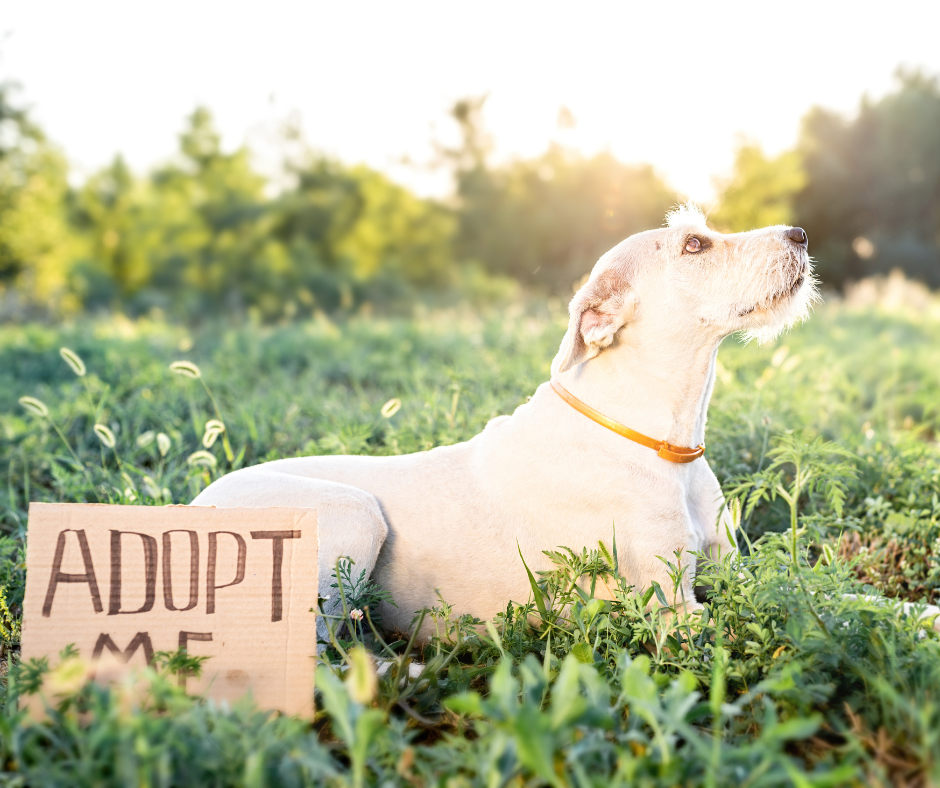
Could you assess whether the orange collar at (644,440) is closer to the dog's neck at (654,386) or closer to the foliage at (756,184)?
the dog's neck at (654,386)

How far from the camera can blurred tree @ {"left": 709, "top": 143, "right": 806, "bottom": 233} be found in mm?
22109

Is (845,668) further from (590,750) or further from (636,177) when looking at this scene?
(636,177)

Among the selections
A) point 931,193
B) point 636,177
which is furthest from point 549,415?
point 931,193

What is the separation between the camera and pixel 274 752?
60.6 inches

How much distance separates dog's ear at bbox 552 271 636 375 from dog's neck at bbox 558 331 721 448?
9 centimetres

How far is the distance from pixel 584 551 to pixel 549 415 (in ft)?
1.97

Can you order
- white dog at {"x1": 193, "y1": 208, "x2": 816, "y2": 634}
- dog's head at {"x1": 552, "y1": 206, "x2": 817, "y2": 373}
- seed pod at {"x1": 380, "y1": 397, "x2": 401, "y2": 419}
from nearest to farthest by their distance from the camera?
white dog at {"x1": 193, "y1": 208, "x2": 816, "y2": 634} < dog's head at {"x1": 552, "y1": 206, "x2": 817, "y2": 373} < seed pod at {"x1": 380, "y1": 397, "x2": 401, "y2": 419}

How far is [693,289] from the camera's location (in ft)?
9.09

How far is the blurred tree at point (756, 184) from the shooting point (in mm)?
22109

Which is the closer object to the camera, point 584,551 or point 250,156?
point 584,551

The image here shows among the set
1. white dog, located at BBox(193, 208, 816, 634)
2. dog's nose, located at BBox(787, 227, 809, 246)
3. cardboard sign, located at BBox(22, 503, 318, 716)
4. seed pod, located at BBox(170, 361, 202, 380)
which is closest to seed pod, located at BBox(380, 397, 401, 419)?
white dog, located at BBox(193, 208, 816, 634)

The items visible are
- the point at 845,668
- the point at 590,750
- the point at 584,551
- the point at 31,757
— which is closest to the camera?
the point at 590,750

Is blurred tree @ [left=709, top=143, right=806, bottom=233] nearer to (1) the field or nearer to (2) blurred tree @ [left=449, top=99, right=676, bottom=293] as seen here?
(2) blurred tree @ [left=449, top=99, right=676, bottom=293]

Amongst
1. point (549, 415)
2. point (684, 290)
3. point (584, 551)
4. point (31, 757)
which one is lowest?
point (31, 757)
